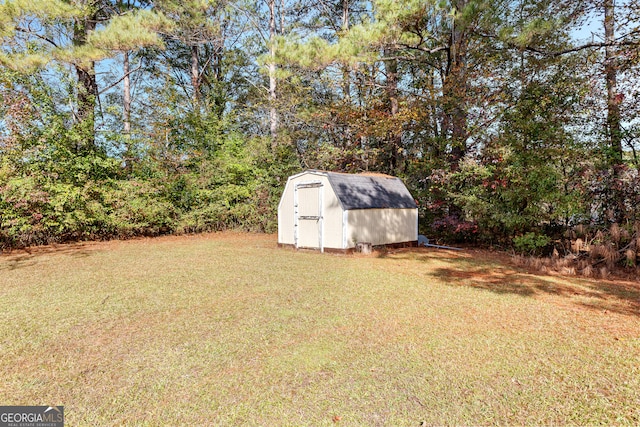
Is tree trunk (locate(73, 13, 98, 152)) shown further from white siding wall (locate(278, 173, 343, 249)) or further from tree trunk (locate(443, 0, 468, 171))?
tree trunk (locate(443, 0, 468, 171))

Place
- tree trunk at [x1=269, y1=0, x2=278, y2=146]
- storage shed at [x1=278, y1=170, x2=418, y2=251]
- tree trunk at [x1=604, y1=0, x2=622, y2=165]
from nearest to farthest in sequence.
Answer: tree trunk at [x1=604, y1=0, x2=622, y2=165] < storage shed at [x1=278, y1=170, x2=418, y2=251] < tree trunk at [x1=269, y1=0, x2=278, y2=146]

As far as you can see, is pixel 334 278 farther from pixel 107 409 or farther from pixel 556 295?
pixel 107 409

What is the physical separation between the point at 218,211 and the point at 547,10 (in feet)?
44.0

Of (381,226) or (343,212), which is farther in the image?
(381,226)

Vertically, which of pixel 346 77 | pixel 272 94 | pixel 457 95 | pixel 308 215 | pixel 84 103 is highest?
pixel 346 77

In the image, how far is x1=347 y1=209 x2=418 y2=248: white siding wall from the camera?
29.4 ft

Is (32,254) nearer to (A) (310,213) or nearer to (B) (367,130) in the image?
(A) (310,213)

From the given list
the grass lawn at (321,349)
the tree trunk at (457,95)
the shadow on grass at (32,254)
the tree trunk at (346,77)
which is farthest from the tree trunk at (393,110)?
the shadow on grass at (32,254)

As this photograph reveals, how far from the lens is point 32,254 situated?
353 inches

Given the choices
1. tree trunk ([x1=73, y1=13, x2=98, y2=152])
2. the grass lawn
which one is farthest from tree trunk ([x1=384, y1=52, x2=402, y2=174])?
tree trunk ([x1=73, y1=13, x2=98, y2=152])

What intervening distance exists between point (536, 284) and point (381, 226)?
4478 millimetres

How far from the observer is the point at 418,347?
10.4 feet

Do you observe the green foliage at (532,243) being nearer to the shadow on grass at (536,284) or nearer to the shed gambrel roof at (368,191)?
the shadow on grass at (536,284)

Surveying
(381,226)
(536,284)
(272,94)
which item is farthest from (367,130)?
(536,284)
